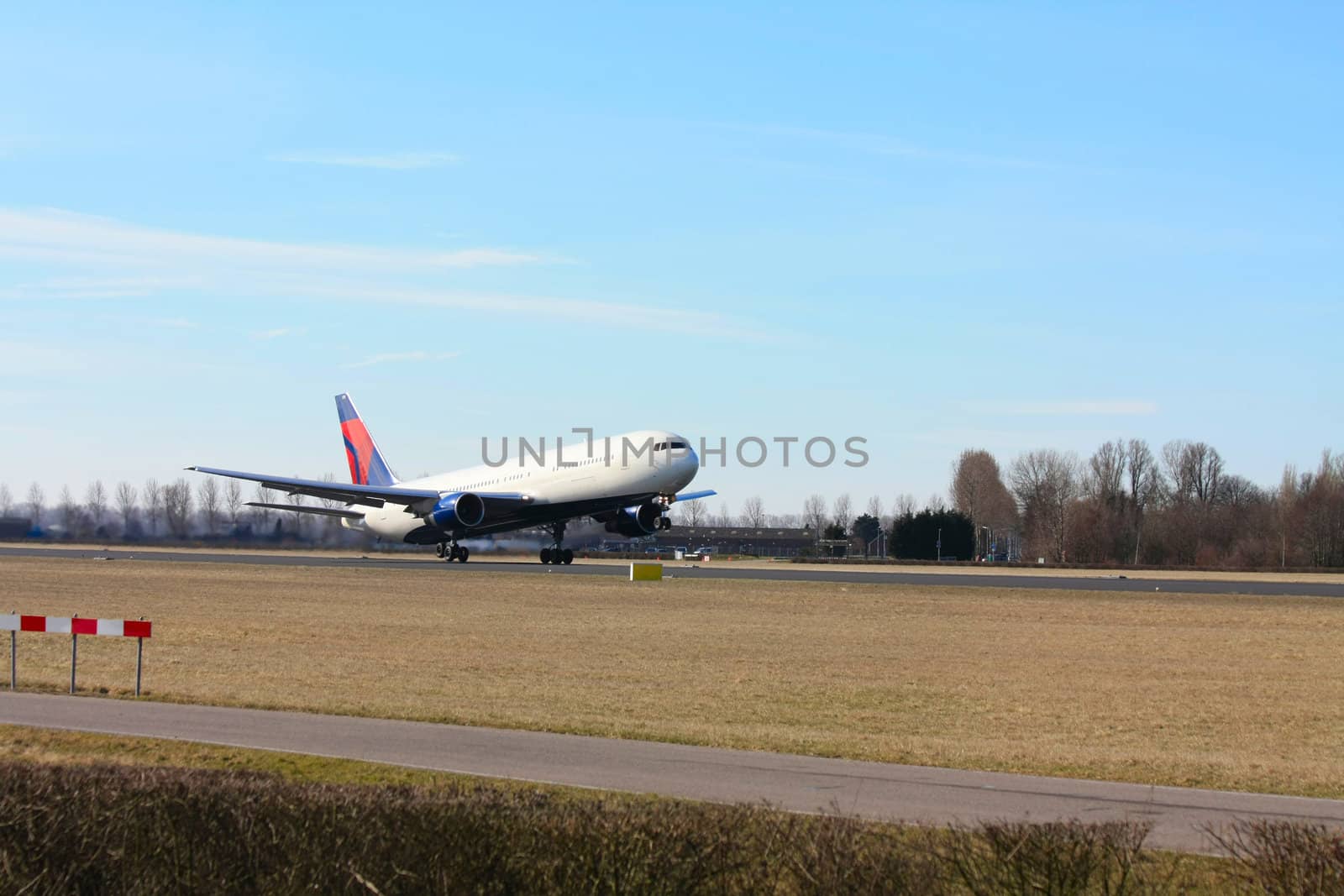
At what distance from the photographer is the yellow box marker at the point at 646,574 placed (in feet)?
183

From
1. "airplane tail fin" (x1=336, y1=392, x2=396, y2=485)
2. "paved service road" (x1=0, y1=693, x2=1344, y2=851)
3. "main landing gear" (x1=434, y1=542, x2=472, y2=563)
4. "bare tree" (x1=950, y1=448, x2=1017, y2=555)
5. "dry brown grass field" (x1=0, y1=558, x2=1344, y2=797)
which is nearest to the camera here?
"paved service road" (x1=0, y1=693, x2=1344, y2=851)

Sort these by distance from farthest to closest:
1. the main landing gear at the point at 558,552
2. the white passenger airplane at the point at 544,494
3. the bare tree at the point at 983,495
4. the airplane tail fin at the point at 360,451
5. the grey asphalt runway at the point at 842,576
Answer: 1. the bare tree at the point at 983,495
2. the airplane tail fin at the point at 360,451
3. the main landing gear at the point at 558,552
4. the white passenger airplane at the point at 544,494
5. the grey asphalt runway at the point at 842,576

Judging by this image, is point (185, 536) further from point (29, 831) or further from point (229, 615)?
point (29, 831)

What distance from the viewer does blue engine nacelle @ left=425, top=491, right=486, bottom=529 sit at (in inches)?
2589

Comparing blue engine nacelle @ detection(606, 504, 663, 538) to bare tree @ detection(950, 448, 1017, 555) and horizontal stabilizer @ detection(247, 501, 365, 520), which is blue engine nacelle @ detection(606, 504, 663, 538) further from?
bare tree @ detection(950, 448, 1017, 555)

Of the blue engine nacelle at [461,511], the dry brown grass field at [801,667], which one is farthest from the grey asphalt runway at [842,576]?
the dry brown grass field at [801,667]

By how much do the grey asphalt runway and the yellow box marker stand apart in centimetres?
265

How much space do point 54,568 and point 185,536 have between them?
23.6 meters

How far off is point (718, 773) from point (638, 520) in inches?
2020

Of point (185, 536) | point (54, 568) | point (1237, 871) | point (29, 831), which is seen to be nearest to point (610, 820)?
point (29, 831)

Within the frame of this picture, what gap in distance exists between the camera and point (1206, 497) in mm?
136250

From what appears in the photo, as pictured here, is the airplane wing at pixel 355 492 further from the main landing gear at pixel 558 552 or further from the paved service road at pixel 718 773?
the paved service road at pixel 718 773

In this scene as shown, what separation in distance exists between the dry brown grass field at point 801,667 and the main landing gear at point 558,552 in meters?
19.8


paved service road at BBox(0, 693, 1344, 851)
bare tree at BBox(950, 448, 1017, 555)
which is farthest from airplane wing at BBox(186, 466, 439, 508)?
bare tree at BBox(950, 448, 1017, 555)
